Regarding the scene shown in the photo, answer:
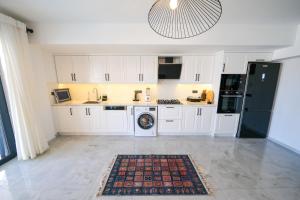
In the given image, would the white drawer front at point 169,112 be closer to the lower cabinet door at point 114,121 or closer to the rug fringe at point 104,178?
the lower cabinet door at point 114,121

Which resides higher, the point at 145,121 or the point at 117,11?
the point at 117,11

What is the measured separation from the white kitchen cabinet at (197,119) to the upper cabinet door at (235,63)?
1.04 meters

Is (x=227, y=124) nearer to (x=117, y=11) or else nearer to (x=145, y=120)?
(x=145, y=120)

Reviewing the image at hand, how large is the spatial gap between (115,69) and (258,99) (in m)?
3.74

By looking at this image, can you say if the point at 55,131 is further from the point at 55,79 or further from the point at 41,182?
the point at 41,182

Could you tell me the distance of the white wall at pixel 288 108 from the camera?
3.04 metres

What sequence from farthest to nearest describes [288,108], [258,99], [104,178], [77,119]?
[77,119], [258,99], [288,108], [104,178]

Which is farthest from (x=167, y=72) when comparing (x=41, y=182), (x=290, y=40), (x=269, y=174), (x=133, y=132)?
(x=41, y=182)

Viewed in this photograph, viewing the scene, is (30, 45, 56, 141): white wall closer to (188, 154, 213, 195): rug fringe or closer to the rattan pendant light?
the rattan pendant light

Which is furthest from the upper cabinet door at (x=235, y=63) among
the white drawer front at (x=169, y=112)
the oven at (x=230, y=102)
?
the white drawer front at (x=169, y=112)

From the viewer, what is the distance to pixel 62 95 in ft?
12.3

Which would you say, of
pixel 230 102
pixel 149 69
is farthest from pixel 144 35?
pixel 230 102

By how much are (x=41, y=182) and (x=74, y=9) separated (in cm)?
277

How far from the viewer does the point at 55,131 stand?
3680 millimetres
